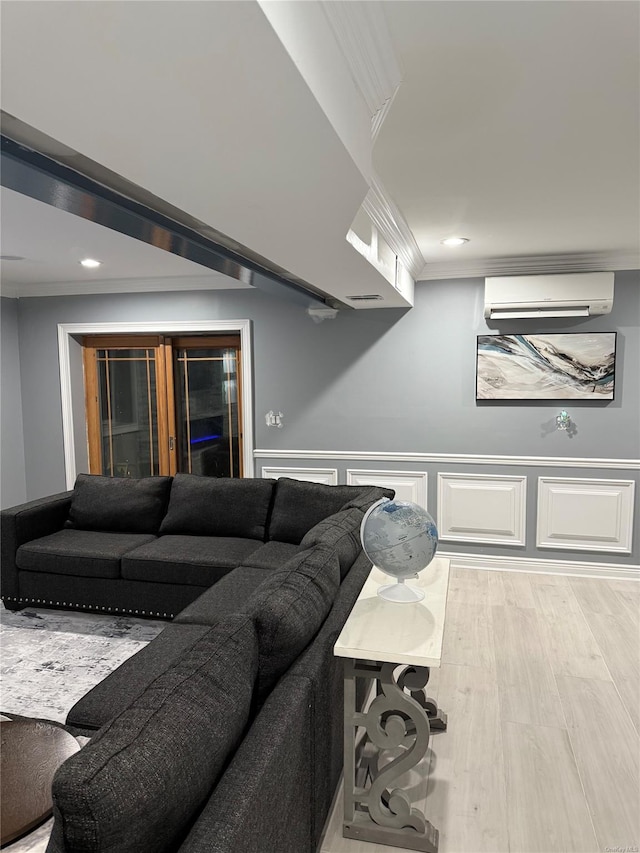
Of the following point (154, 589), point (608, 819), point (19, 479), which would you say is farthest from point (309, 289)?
point (19, 479)

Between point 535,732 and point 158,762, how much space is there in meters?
2.07

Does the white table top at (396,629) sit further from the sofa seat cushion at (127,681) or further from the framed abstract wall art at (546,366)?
the framed abstract wall art at (546,366)

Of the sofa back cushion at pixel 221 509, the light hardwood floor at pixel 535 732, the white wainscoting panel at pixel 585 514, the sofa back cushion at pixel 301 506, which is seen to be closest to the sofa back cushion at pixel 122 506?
the sofa back cushion at pixel 221 509

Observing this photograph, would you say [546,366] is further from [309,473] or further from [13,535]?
[13,535]

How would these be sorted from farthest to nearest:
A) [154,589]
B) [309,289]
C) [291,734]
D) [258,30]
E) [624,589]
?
1. [624,589]
2. [309,289]
3. [154,589]
4. [291,734]
5. [258,30]

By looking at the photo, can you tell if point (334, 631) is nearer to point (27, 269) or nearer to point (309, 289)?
point (309, 289)

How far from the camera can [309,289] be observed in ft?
12.3

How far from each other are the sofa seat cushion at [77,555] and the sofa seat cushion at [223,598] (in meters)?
0.87

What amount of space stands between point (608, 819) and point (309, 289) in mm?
3039

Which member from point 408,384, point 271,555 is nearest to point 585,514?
point 408,384

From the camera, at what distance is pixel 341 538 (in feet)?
8.13

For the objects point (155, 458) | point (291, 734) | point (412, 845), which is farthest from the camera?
point (155, 458)

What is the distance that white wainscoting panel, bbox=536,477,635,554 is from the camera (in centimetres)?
440

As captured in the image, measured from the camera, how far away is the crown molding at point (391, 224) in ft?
8.50
